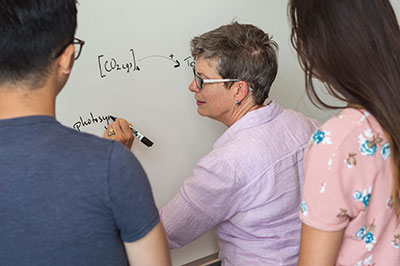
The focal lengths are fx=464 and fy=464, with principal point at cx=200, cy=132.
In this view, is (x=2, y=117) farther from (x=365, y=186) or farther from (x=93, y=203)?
(x=365, y=186)

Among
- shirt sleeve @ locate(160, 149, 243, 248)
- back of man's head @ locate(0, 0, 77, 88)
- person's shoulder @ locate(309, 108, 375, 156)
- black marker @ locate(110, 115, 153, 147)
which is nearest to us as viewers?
back of man's head @ locate(0, 0, 77, 88)

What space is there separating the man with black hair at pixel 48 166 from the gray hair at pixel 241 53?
621mm

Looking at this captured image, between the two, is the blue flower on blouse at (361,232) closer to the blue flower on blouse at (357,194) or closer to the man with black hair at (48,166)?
the blue flower on blouse at (357,194)

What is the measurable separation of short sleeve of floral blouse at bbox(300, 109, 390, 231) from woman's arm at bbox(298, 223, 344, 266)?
1 cm

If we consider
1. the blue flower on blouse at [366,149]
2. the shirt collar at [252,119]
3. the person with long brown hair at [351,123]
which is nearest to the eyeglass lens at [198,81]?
the shirt collar at [252,119]

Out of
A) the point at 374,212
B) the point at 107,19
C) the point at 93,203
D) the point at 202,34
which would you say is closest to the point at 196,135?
the point at 202,34

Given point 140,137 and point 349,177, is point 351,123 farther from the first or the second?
point 140,137

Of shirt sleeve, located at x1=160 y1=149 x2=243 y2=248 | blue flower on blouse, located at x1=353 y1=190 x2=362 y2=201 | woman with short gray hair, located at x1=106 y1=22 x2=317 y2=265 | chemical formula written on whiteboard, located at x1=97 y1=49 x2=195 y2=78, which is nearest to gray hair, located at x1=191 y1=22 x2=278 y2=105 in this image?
woman with short gray hair, located at x1=106 y1=22 x2=317 y2=265

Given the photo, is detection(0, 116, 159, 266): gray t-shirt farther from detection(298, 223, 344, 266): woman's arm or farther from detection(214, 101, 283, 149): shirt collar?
detection(214, 101, 283, 149): shirt collar

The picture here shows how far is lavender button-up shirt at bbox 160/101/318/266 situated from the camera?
43.9 inches

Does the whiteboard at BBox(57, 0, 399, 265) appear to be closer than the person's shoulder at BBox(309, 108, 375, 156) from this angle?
No

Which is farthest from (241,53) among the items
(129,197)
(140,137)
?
(129,197)

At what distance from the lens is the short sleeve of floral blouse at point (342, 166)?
782 mm

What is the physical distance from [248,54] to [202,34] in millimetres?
154
